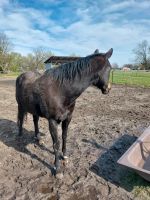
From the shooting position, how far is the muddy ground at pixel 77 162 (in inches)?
128

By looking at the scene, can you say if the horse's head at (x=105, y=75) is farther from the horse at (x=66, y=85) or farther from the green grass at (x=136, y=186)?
the green grass at (x=136, y=186)

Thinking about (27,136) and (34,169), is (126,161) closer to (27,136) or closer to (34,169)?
(34,169)

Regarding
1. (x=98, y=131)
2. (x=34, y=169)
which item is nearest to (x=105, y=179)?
(x=34, y=169)

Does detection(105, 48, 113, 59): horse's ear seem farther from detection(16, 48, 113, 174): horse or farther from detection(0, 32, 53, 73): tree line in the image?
detection(0, 32, 53, 73): tree line

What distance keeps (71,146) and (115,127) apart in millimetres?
1618

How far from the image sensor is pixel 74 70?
11.6ft

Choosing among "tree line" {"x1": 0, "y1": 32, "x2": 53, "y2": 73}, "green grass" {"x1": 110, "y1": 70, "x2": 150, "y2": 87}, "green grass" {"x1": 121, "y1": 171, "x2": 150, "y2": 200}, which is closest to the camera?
"green grass" {"x1": 121, "y1": 171, "x2": 150, "y2": 200}

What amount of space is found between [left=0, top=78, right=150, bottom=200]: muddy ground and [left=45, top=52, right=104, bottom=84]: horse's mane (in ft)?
4.86

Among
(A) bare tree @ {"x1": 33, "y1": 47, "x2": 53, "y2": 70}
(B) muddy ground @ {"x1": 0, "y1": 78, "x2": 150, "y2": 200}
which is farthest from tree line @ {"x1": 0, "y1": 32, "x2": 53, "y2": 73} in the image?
(B) muddy ground @ {"x1": 0, "y1": 78, "x2": 150, "y2": 200}

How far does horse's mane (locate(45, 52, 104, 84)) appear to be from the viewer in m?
3.47

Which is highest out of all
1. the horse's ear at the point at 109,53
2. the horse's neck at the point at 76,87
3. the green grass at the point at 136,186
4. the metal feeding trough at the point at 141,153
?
the horse's ear at the point at 109,53

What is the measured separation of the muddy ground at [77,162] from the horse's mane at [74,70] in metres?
1.48

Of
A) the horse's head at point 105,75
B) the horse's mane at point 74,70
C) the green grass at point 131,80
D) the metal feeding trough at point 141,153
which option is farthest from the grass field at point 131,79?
the horse's mane at point 74,70

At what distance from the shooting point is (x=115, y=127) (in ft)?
19.5
